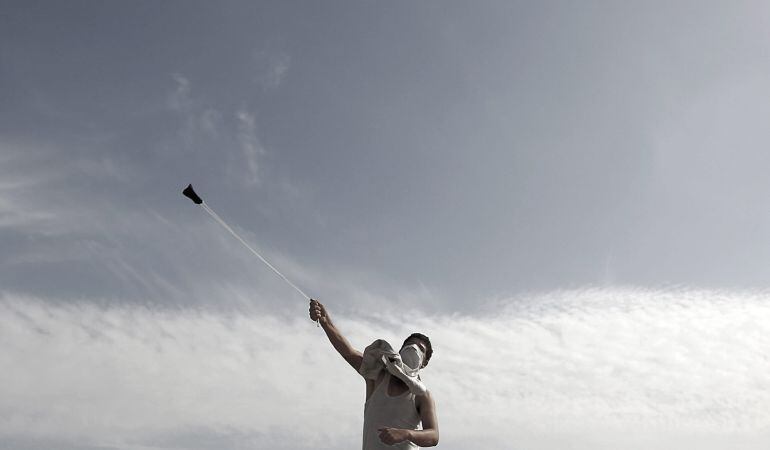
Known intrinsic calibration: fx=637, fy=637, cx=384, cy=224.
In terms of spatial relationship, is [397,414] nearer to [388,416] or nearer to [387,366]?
[388,416]

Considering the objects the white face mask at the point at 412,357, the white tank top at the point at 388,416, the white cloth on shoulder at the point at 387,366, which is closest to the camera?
the white tank top at the point at 388,416

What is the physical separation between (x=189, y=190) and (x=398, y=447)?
18.6 ft

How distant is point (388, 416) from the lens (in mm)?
6707

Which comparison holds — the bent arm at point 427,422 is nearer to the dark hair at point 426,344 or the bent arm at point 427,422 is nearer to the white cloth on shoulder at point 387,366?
the white cloth on shoulder at point 387,366

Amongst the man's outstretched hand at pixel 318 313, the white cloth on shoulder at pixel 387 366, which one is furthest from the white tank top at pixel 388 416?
the man's outstretched hand at pixel 318 313

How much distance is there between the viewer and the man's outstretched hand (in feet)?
26.9

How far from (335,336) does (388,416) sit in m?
1.58

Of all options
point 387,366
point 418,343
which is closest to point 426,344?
point 418,343

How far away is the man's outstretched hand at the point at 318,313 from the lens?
8.21 m

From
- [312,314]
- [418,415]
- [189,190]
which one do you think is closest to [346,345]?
[312,314]

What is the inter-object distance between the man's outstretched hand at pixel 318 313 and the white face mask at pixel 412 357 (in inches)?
51.3

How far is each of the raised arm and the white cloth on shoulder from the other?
24 centimetres

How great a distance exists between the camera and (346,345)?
310 inches

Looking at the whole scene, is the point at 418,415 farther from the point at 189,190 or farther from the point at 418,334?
the point at 189,190
